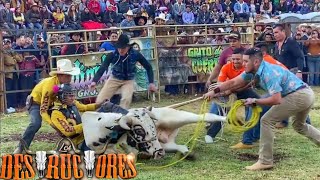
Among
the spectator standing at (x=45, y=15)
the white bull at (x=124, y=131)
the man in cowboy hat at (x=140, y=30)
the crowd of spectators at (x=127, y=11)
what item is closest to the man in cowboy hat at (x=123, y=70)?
the white bull at (x=124, y=131)

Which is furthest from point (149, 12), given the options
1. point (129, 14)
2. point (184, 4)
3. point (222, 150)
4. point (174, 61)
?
point (222, 150)

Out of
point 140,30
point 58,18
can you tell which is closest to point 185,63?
point 140,30

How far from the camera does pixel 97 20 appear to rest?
63.0 feet

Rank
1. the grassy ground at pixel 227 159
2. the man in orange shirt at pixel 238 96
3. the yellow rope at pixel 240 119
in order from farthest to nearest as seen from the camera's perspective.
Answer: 1. the man in orange shirt at pixel 238 96
2. the yellow rope at pixel 240 119
3. the grassy ground at pixel 227 159

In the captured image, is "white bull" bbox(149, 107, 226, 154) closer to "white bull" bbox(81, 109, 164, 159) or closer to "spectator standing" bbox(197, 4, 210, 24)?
"white bull" bbox(81, 109, 164, 159)

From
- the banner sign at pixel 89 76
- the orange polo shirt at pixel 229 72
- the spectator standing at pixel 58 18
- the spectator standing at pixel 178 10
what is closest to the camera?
the orange polo shirt at pixel 229 72

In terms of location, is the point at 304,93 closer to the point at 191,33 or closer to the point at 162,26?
the point at 162,26

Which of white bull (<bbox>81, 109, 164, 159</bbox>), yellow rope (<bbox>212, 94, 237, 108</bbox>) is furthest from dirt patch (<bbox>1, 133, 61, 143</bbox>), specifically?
yellow rope (<bbox>212, 94, 237, 108</bbox>)

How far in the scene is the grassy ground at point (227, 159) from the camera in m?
7.61

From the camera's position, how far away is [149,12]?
21484 mm

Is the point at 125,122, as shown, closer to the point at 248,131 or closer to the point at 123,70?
the point at 248,131

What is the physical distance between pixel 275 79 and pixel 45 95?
2853 millimetres

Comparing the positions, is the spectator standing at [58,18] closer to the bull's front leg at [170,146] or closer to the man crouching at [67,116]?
the bull's front leg at [170,146]

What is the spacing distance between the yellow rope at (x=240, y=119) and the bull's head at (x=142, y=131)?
1.12 m
